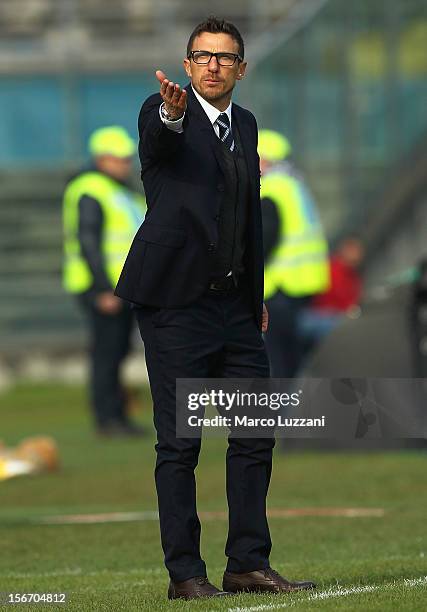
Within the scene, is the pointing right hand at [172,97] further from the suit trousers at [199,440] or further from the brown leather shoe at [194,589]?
the brown leather shoe at [194,589]

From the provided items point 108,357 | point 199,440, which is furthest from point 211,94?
point 108,357

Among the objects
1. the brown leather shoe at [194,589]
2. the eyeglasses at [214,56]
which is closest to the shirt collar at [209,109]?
the eyeglasses at [214,56]

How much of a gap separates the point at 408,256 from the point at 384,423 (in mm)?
13624

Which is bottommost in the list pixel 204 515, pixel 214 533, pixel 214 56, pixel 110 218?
pixel 204 515

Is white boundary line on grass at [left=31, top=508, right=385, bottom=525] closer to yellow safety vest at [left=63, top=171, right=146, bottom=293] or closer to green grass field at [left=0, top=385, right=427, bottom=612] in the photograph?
green grass field at [left=0, top=385, right=427, bottom=612]

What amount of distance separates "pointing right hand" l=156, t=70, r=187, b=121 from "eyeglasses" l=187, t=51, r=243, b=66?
0.83 feet

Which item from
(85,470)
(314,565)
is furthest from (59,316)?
(314,565)

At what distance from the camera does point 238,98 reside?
2358cm

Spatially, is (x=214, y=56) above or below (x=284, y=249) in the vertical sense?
above

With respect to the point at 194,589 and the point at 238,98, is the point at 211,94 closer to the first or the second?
the point at 194,589

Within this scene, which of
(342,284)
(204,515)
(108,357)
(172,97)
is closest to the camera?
(172,97)

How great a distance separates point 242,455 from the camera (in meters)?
6.52

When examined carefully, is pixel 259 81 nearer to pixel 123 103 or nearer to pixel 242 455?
pixel 123 103

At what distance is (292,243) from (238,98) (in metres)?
10.2
